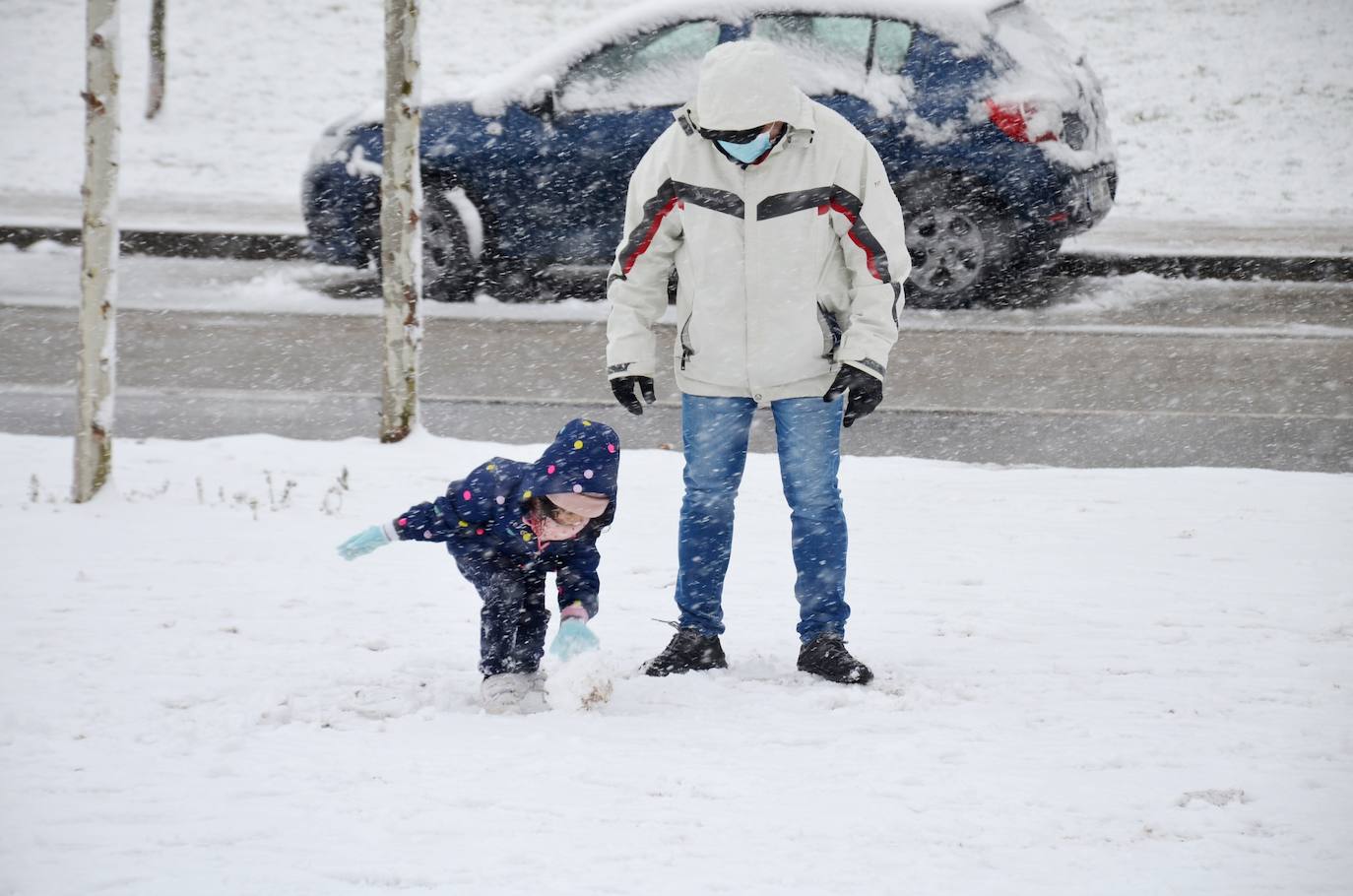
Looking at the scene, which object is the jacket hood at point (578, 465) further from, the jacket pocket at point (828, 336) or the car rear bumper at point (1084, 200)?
the car rear bumper at point (1084, 200)

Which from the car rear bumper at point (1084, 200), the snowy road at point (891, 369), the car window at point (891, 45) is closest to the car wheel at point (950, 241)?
the snowy road at point (891, 369)

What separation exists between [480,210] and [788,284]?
642 centimetres

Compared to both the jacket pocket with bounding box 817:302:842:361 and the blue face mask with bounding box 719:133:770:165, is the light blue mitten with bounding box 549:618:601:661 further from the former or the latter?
the blue face mask with bounding box 719:133:770:165

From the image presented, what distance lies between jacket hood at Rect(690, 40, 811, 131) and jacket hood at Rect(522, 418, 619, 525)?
813mm

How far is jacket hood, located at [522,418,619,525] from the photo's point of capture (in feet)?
11.3

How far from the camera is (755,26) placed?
33.4ft

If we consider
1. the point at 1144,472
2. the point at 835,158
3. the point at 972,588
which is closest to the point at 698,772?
the point at 835,158

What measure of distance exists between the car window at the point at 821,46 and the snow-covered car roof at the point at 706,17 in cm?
7

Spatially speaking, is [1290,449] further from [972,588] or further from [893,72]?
[893,72]

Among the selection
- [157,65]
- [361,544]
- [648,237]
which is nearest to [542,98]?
[648,237]

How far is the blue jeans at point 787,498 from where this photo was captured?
3896mm

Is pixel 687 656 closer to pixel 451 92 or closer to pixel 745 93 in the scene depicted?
pixel 745 93

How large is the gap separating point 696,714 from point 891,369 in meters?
5.14

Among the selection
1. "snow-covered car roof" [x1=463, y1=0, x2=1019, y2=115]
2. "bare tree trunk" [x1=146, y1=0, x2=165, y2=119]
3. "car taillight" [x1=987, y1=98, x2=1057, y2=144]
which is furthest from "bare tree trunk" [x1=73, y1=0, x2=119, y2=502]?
"bare tree trunk" [x1=146, y1=0, x2=165, y2=119]
